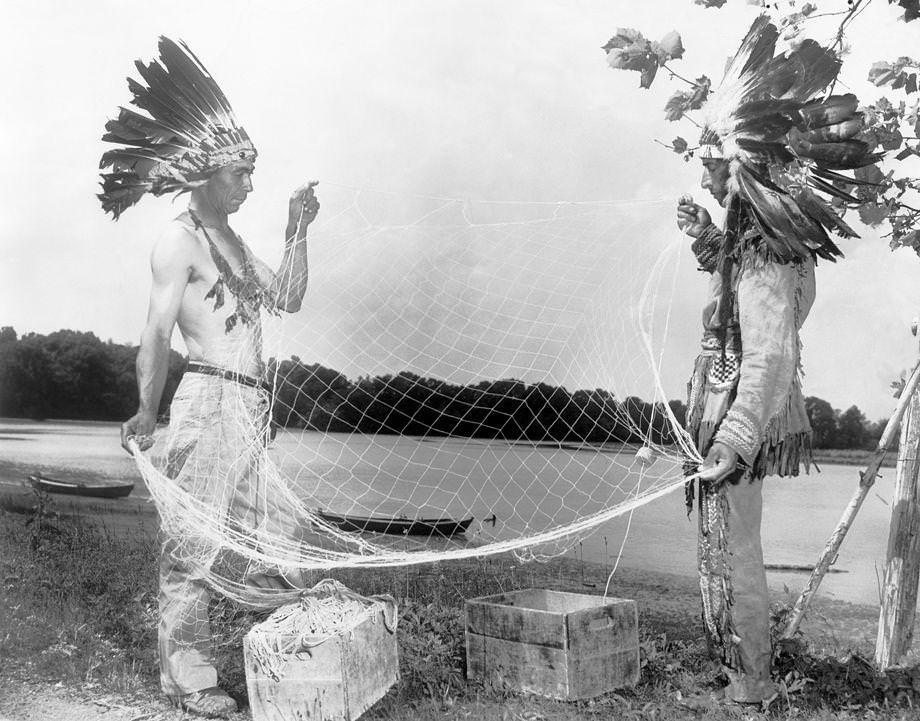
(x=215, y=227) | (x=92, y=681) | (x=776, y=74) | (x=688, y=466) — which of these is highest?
(x=776, y=74)

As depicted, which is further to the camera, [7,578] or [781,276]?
[7,578]

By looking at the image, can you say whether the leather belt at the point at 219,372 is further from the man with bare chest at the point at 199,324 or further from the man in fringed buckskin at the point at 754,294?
the man in fringed buckskin at the point at 754,294

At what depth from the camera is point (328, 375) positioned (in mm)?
4777

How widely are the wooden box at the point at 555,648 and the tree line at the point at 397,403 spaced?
81 centimetres

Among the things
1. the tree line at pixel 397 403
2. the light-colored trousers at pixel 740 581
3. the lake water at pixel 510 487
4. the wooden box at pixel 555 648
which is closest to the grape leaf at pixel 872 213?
the tree line at pixel 397 403

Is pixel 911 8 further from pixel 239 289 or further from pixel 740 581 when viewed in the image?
pixel 239 289

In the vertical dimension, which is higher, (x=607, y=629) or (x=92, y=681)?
(x=607, y=629)

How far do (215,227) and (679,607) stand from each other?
3.51 m

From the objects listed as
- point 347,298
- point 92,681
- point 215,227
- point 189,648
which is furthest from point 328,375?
point 92,681

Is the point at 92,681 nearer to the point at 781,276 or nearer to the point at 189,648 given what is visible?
the point at 189,648

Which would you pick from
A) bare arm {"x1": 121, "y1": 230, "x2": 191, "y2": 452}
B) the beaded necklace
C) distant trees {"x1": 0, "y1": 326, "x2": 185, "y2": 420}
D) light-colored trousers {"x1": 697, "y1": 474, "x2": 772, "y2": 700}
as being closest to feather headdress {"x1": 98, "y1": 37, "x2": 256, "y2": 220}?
the beaded necklace

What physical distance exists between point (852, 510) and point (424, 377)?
217cm

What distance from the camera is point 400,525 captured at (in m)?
5.81

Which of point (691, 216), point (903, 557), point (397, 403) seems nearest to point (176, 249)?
point (397, 403)
